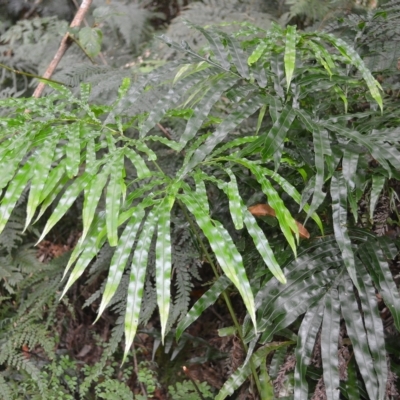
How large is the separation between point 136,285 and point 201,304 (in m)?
0.28

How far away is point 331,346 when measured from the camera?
1.05m

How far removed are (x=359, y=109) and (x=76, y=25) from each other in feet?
3.84

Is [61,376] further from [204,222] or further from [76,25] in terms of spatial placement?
[76,25]

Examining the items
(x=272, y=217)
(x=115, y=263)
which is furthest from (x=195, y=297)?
(x=115, y=263)

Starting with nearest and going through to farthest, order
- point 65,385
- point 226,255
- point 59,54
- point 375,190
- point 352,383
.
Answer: point 226,255 < point 375,190 < point 352,383 < point 59,54 < point 65,385

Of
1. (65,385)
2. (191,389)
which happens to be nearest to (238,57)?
(191,389)

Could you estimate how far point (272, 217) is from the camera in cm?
131

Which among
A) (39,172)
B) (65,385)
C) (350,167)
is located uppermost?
(39,172)

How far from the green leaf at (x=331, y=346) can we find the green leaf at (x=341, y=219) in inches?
4.5

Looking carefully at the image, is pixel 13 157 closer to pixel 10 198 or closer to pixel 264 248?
pixel 10 198

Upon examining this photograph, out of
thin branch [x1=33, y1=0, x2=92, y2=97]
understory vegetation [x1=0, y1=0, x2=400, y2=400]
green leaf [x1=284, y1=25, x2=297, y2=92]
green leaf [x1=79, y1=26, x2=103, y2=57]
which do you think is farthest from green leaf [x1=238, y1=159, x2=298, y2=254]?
thin branch [x1=33, y1=0, x2=92, y2=97]

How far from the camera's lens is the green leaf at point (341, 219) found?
3.37 feet

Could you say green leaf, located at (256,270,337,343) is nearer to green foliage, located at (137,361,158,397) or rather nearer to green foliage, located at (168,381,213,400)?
green foliage, located at (168,381,213,400)

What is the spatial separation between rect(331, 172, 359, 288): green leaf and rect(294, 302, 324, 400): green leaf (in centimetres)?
15
